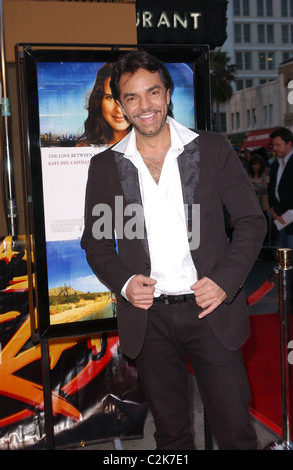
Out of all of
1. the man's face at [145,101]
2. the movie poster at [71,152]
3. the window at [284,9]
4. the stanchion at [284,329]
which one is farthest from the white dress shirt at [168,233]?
the window at [284,9]

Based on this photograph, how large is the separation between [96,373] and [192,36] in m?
4.04

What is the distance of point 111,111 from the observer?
2.68 metres

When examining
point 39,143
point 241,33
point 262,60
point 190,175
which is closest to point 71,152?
point 39,143

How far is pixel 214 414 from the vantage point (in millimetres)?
2203

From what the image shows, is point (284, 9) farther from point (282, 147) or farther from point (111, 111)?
point (111, 111)

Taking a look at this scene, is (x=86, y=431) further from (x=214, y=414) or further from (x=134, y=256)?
(x=134, y=256)

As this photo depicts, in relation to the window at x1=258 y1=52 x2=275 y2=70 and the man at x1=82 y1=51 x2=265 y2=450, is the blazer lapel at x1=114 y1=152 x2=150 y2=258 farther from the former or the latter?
the window at x1=258 y1=52 x2=275 y2=70

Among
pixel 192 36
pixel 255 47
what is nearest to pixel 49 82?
pixel 192 36

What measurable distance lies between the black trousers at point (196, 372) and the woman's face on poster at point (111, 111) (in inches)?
38.8

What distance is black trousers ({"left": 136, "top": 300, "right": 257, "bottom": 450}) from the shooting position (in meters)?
2.15

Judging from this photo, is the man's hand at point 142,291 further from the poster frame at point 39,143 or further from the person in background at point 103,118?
the person in background at point 103,118

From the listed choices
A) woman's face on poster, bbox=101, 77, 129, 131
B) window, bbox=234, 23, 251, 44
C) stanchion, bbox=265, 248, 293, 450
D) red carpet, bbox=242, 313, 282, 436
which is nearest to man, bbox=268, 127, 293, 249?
red carpet, bbox=242, 313, 282, 436

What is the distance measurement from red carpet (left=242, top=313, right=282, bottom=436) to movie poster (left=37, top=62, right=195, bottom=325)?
1.64m
